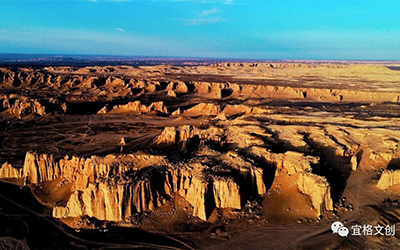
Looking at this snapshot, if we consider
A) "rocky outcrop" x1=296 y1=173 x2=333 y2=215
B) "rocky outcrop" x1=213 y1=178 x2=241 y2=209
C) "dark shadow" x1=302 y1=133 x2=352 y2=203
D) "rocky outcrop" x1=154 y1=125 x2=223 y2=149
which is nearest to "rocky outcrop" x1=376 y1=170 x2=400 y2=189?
"dark shadow" x1=302 y1=133 x2=352 y2=203

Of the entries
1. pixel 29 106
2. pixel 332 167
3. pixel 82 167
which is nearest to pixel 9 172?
pixel 82 167

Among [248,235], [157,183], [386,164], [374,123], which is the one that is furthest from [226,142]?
[374,123]

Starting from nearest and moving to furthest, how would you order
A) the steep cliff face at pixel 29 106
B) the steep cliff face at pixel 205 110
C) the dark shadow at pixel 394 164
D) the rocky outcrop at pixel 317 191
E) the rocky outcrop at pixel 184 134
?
1. the rocky outcrop at pixel 317 191
2. the dark shadow at pixel 394 164
3. the rocky outcrop at pixel 184 134
4. the steep cliff face at pixel 29 106
5. the steep cliff face at pixel 205 110

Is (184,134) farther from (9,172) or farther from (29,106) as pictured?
(29,106)

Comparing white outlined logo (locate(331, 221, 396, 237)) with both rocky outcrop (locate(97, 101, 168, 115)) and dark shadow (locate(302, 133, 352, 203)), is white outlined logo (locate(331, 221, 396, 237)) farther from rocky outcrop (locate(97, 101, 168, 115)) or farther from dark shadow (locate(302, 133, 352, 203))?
rocky outcrop (locate(97, 101, 168, 115))

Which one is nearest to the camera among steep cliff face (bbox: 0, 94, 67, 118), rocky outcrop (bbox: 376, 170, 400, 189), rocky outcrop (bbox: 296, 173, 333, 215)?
rocky outcrop (bbox: 296, 173, 333, 215)

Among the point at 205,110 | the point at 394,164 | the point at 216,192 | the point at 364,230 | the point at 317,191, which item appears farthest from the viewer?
the point at 205,110

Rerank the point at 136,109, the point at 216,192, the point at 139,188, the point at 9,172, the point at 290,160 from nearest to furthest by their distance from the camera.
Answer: the point at 139,188 < the point at 216,192 < the point at 290,160 < the point at 9,172 < the point at 136,109

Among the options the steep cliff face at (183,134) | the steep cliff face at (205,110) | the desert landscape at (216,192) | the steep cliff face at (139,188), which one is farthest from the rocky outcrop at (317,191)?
the steep cliff face at (205,110)

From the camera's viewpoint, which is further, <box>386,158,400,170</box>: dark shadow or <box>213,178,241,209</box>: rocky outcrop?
<box>386,158,400,170</box>: dark shadow

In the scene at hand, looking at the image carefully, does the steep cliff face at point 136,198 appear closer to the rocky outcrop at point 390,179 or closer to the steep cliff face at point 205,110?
the rocky outcrop at point 390,179
